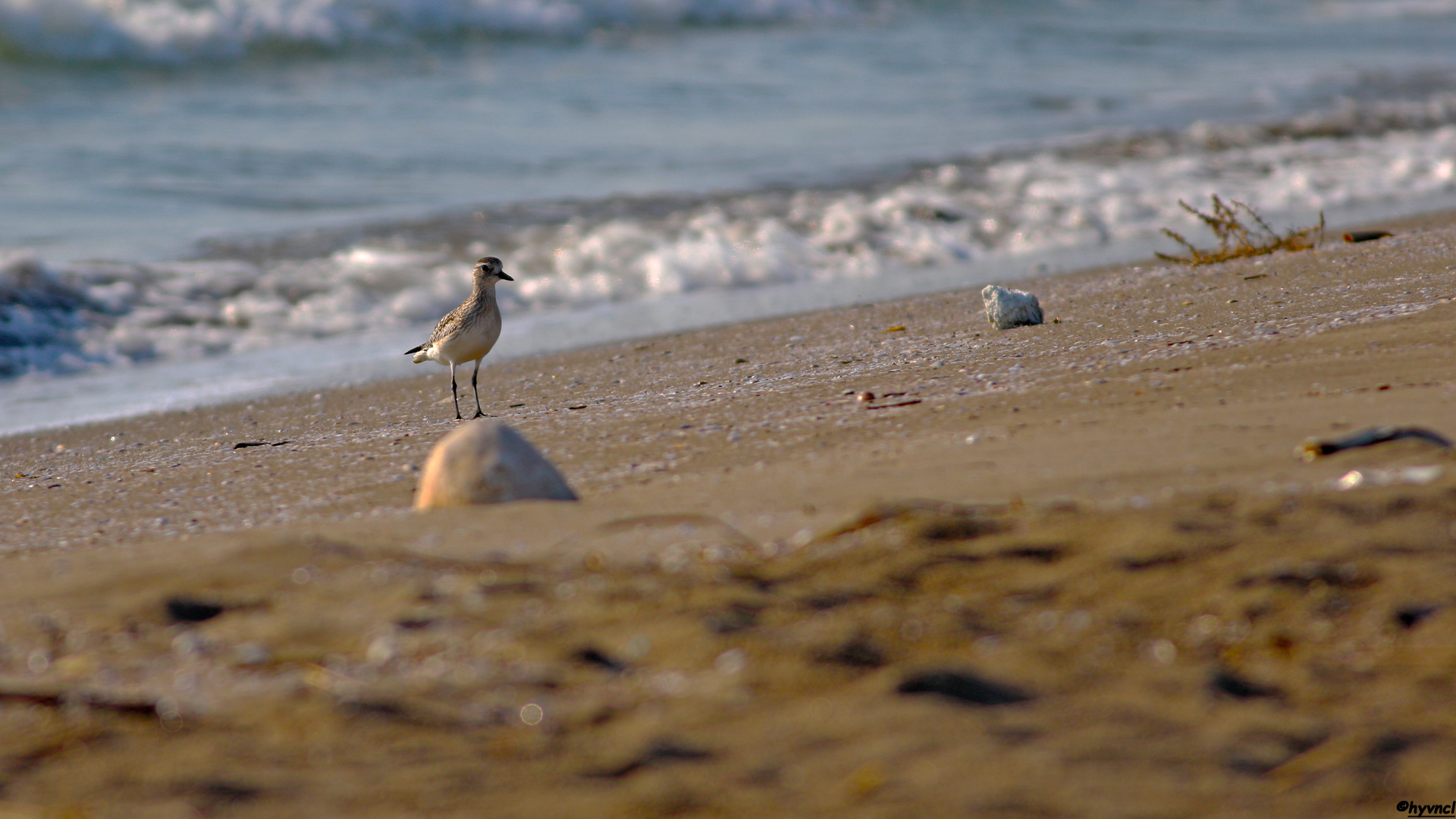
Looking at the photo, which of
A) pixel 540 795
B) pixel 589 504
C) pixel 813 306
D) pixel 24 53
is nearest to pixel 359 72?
pixel 24 53

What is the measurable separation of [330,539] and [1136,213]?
9134mm

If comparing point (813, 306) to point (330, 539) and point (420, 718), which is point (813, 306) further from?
point (420, 718)

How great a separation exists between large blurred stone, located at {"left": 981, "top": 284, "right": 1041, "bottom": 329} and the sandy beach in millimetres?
1613


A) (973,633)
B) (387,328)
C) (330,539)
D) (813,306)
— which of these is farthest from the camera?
(387,328)

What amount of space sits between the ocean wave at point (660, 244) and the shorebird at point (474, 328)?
2950mm

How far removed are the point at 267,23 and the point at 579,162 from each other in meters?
7.82

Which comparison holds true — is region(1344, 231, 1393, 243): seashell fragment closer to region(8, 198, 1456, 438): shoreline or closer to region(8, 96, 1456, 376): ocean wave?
region(8, 198, 1456, 438): shoreline

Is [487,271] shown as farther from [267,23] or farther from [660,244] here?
[267,23]

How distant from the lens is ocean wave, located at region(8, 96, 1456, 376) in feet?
27.8

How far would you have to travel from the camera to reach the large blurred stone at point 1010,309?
584 centimetres

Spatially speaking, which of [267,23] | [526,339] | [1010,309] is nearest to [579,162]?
[526,339]

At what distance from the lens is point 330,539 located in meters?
3.11

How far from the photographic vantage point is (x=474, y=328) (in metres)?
5.70

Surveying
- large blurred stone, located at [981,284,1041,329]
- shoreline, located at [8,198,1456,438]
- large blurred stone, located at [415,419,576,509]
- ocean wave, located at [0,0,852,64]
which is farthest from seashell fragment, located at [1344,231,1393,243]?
ocean wave, located at [0,0,852,64]
